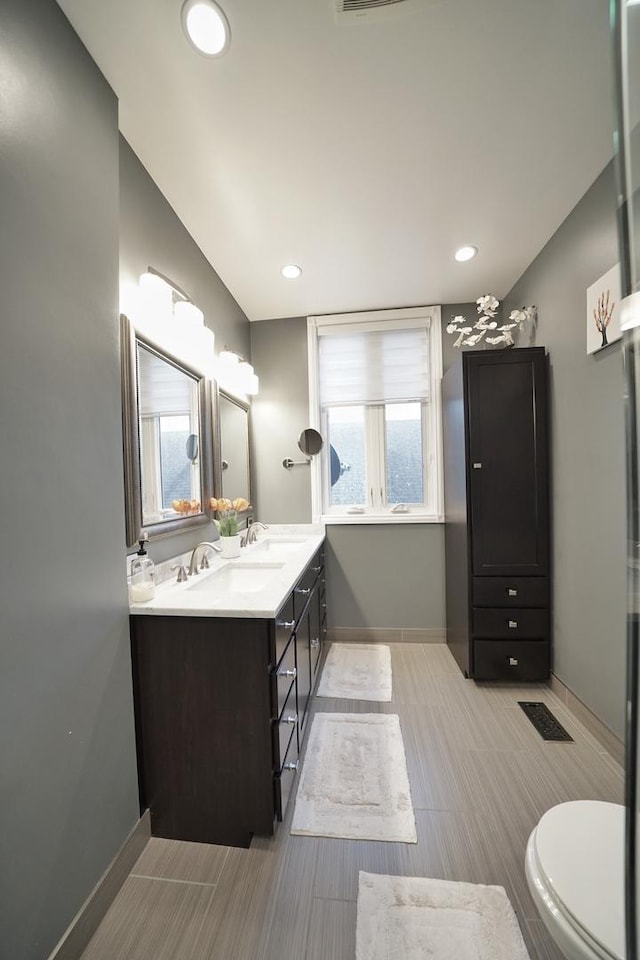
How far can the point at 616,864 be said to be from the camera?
81 cm

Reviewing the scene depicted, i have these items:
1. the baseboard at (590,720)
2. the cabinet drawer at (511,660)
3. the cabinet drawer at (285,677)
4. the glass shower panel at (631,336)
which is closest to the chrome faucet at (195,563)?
the cabinet drawer at (285,677)

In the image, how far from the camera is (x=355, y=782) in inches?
59.4

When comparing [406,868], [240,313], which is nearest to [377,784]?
[406,868]

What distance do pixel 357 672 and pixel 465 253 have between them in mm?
2765

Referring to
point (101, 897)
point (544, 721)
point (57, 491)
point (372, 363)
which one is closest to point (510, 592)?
point (544, 721)

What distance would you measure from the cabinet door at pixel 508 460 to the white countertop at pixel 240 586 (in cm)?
111

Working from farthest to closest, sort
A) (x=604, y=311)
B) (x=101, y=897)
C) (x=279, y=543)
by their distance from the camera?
(x=279, y=543) < (x=604, y=311) < (x=101, y=897)

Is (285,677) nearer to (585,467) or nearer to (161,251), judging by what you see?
(585,467)

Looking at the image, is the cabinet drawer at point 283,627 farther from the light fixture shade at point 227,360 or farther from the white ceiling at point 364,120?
the white ceiling at point 364,120

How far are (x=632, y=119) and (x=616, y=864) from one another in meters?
1.43

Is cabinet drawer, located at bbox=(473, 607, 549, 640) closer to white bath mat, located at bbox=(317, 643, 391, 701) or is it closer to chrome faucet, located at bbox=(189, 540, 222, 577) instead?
white bath mat, located at bbox=(317, 643, 391, 701)

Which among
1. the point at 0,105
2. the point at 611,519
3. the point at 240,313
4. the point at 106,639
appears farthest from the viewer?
the point at 240,313

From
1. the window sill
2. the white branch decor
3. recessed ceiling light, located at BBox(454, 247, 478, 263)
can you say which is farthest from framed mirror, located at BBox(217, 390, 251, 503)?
recessed ceiling light, located at BBox(454, 247, 478, 263)

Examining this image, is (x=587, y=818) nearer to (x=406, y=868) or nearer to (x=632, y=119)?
(x=406, y=868)
